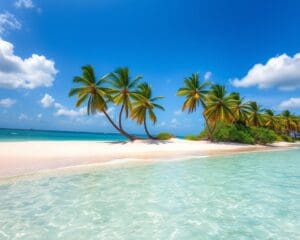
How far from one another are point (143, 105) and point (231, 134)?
14487 millimetres

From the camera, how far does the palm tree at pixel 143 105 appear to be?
26.8 metres

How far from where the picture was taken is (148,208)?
5562 mm

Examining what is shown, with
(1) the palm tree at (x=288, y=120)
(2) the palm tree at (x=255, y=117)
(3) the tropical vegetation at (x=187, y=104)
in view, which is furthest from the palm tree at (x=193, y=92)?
(1) the palm tree at (x=288, y=120)

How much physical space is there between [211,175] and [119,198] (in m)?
4.93

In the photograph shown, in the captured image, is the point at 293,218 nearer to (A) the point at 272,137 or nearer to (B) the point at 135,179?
(B) the point at 135,179

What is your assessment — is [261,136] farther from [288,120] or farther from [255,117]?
[288,120]

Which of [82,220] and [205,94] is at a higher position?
[205,94]

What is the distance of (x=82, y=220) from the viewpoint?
4.76 meters

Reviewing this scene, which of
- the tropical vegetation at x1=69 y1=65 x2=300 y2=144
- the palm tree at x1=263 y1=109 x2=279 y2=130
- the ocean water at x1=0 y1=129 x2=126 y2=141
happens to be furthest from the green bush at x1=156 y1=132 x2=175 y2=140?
the palm tree at x1=263 y1=109 x2=279 y2=130

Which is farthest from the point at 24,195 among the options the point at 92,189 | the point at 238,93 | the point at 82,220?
the point at 238,93

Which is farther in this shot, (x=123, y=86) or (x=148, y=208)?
(x=123, y=86)

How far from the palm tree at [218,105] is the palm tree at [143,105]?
770 cm

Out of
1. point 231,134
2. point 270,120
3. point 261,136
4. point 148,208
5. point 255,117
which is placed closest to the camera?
point 148,208

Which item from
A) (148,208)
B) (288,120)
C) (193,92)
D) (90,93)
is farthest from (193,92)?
(288,120)
